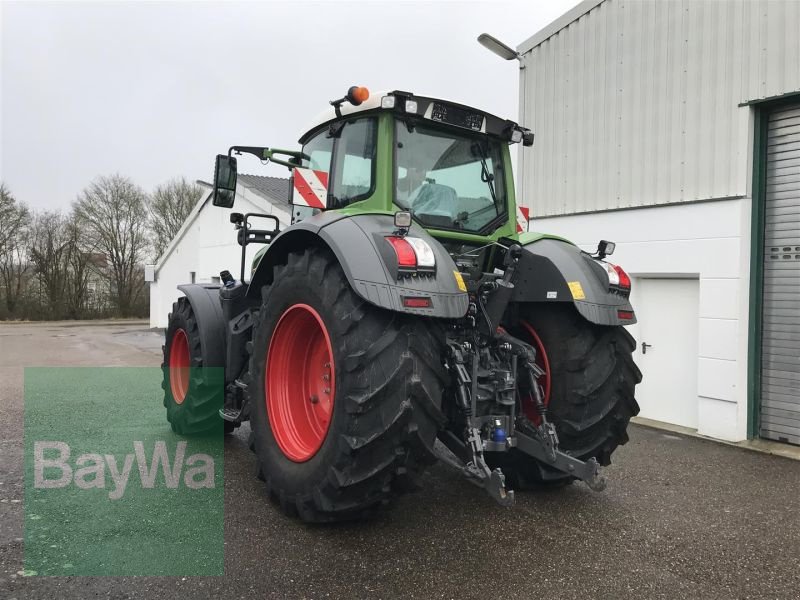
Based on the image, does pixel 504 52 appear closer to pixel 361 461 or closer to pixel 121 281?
pixel 361 461

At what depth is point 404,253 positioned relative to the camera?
2943mm

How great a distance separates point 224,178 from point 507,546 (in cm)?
323

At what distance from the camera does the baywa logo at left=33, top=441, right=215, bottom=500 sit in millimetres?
4102

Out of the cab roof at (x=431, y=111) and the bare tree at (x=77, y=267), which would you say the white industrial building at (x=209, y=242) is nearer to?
the cab roof at (x=431, y=111)

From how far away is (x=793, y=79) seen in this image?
564 cm

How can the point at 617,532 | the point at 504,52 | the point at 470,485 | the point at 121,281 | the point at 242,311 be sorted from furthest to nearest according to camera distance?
the point at 121,281 < the point at 504,52 < the point at 242,311 < the point at 470,485 < the point at 617,532

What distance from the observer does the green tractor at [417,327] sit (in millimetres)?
2922

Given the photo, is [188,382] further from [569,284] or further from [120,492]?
[569,284]

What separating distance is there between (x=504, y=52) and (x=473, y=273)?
18.8 feet

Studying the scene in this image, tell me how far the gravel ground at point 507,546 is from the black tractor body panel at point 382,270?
1.28 meters

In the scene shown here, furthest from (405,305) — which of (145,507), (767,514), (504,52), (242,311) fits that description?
(504,52)

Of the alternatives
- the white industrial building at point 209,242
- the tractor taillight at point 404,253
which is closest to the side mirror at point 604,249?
the tractor taillight at point 404,253

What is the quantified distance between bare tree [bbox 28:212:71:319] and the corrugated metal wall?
32337 mm

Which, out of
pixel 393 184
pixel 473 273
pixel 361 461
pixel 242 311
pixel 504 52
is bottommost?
pixel 361 461
